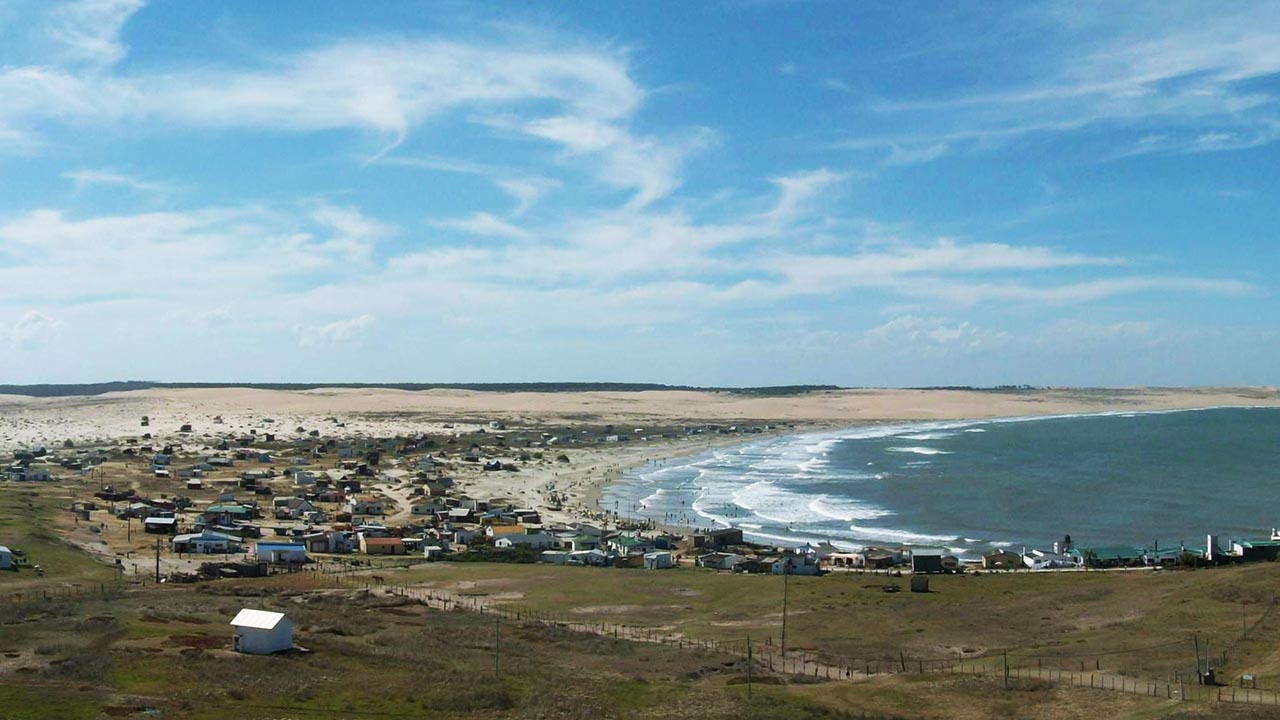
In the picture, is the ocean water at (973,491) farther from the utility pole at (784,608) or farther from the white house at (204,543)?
the white house at (204,543)

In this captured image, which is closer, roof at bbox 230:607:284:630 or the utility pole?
roof at bbox 230:607:284:630

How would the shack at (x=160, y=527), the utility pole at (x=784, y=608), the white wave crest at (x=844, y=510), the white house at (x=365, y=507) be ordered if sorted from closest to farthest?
1. the utility pole at (x=784, y=608)
2. the shack at (x=160, y=527)
3. the white house at (x=365, y=507)
4. the white wave crest at (x=844, y=510)

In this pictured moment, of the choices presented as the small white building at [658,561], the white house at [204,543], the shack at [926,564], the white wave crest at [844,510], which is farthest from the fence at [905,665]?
the white wave crest at [844,510]

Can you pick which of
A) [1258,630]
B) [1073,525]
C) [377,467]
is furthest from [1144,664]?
[377,467]

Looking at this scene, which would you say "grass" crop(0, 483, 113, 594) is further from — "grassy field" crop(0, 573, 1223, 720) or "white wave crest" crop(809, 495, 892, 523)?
"white wave crest" crop(809, 495, 892, 523)

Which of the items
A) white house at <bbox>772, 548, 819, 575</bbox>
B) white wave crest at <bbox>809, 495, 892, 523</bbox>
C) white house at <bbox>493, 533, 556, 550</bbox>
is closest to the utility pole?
white house at <bbox>772, 548, 819, 575</bbox>

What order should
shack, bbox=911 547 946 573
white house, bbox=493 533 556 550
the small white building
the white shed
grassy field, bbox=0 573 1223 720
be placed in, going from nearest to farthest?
grassy field, bbox=0 573 1223 720, the white shed, shack, bbox=911 547 946 573, the small white building, white house, bbox=493 533 556 550

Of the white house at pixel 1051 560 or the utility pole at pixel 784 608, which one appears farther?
the white house at pixel 1051 560

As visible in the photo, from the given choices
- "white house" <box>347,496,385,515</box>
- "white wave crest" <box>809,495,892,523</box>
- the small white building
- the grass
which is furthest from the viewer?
"white wave crest" <box>809,495,892,523</box>
